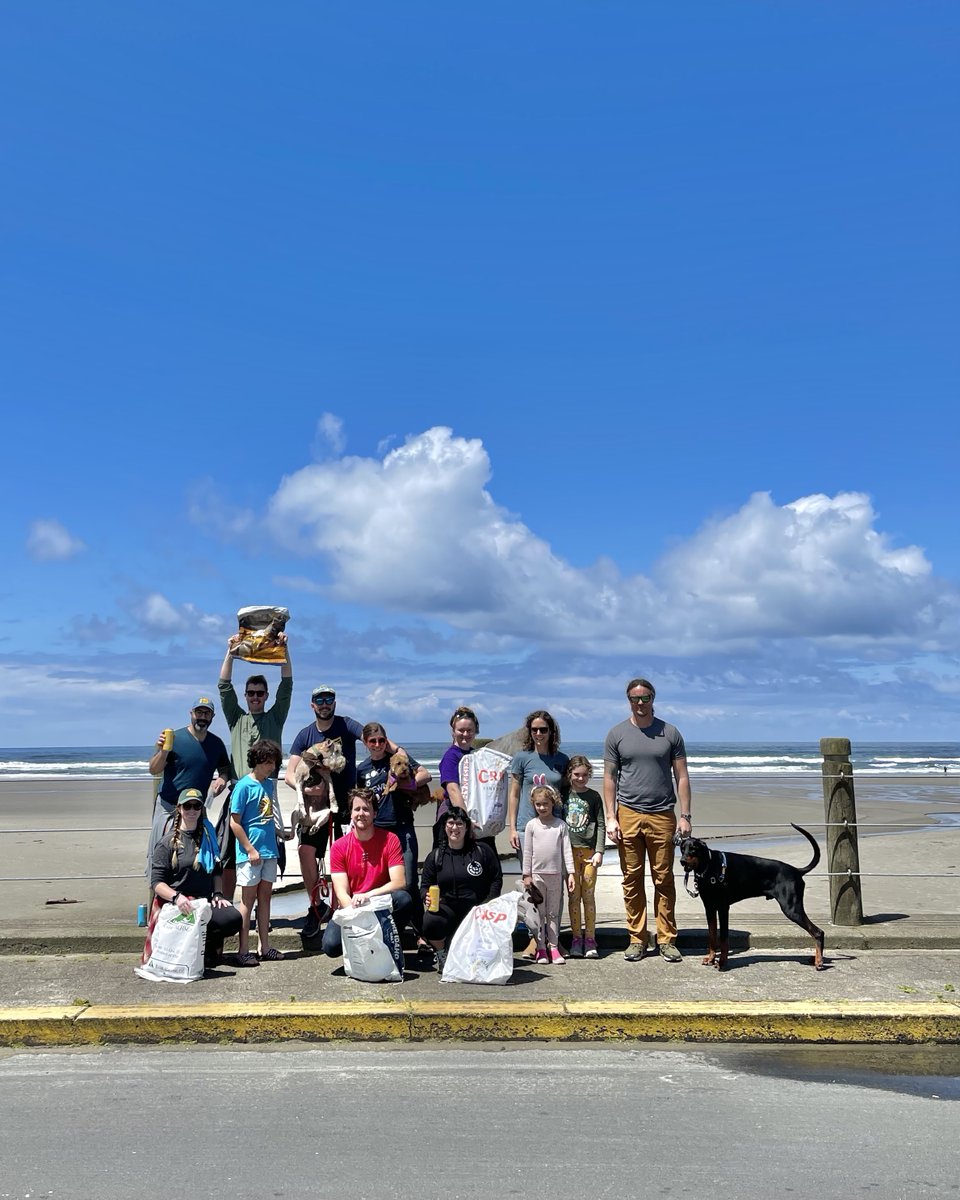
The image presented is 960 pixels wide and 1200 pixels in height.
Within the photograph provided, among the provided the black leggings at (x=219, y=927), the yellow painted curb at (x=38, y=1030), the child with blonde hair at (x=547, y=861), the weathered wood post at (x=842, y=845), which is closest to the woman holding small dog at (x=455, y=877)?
the child with blonde hair at (x=547, y=861)

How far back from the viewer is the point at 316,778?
708cm

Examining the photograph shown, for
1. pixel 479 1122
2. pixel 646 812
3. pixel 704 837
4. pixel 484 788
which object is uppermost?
pixel 484 788

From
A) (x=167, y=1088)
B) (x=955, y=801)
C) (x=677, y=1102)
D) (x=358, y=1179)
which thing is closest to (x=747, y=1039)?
(x=677, y=1102)

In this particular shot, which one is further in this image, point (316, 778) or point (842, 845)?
point (842, 845)

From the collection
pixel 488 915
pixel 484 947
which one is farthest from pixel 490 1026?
pixel 488 915

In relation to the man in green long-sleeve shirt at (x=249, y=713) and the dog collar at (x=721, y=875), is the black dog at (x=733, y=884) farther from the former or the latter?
the man in green long-sleeve shirt at (x=249, y=713)

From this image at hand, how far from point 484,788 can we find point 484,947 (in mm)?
1256

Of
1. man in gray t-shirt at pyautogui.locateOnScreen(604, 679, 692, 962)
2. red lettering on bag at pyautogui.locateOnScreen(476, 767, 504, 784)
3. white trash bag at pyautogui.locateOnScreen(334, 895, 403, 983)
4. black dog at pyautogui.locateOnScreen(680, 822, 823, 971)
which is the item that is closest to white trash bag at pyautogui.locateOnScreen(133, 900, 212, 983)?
white trash bag at pyautogui.locateOnScreen(334, 895, 403, 983)

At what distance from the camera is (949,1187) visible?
365 centimetres

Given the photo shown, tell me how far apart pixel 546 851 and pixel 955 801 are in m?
24.2

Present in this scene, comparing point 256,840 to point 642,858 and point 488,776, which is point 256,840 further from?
point 642,858

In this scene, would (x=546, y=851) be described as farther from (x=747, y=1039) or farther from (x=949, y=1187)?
(x=949, y=1187)

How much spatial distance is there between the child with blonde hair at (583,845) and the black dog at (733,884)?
2.13 ft

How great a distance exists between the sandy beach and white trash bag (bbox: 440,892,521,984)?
1921 mm
